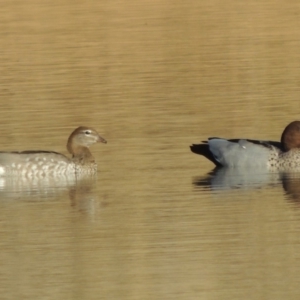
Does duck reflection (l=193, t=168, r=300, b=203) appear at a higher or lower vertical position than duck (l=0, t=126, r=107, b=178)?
lower

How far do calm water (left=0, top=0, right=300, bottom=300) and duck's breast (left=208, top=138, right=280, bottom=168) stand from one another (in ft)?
0.95

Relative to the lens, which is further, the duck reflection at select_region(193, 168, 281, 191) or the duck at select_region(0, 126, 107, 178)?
the duck at select_region(0, 126, 107, 178)

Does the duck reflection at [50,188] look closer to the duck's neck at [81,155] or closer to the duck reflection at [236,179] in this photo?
the duck's neck at [81,155]

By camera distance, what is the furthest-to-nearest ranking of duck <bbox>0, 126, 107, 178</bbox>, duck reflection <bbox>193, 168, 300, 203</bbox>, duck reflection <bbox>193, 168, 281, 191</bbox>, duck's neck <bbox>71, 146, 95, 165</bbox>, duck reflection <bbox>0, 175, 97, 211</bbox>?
1. duck's neck <bbox>71, 146, 95, 165</bbox>
2. duck <bbox>0, 126, 107, 178</bbox>
3. duck reflection <bbox>193, 168, 281, 191</bbox>
4. duck reflection <bbox>193, 168, 300, 203</bbox>
5. duck reflection <bbox>0, 175, 97, 211</bbox>

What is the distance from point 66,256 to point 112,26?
16.6 meters

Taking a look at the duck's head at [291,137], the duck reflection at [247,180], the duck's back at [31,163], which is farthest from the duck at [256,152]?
the duck's back at [31,163]

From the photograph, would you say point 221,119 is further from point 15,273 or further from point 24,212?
point 15,273

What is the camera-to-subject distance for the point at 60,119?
59.4 ft

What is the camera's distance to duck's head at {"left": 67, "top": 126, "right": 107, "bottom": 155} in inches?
612

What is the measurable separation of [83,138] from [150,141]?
0.94 m

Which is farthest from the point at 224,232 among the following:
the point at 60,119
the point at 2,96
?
the point at 2,96

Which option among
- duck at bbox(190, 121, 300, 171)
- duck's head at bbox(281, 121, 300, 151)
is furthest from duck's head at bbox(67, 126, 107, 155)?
duck's head at bbox(281, 121, 300, 151)

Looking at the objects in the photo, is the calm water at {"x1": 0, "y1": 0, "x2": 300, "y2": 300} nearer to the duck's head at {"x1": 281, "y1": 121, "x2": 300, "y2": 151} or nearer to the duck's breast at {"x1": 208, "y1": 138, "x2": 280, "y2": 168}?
the duck's breast at {"x1": 208, "y1": 138, "x2": 280, "y2": 168}

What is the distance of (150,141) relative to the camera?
16.2 m
